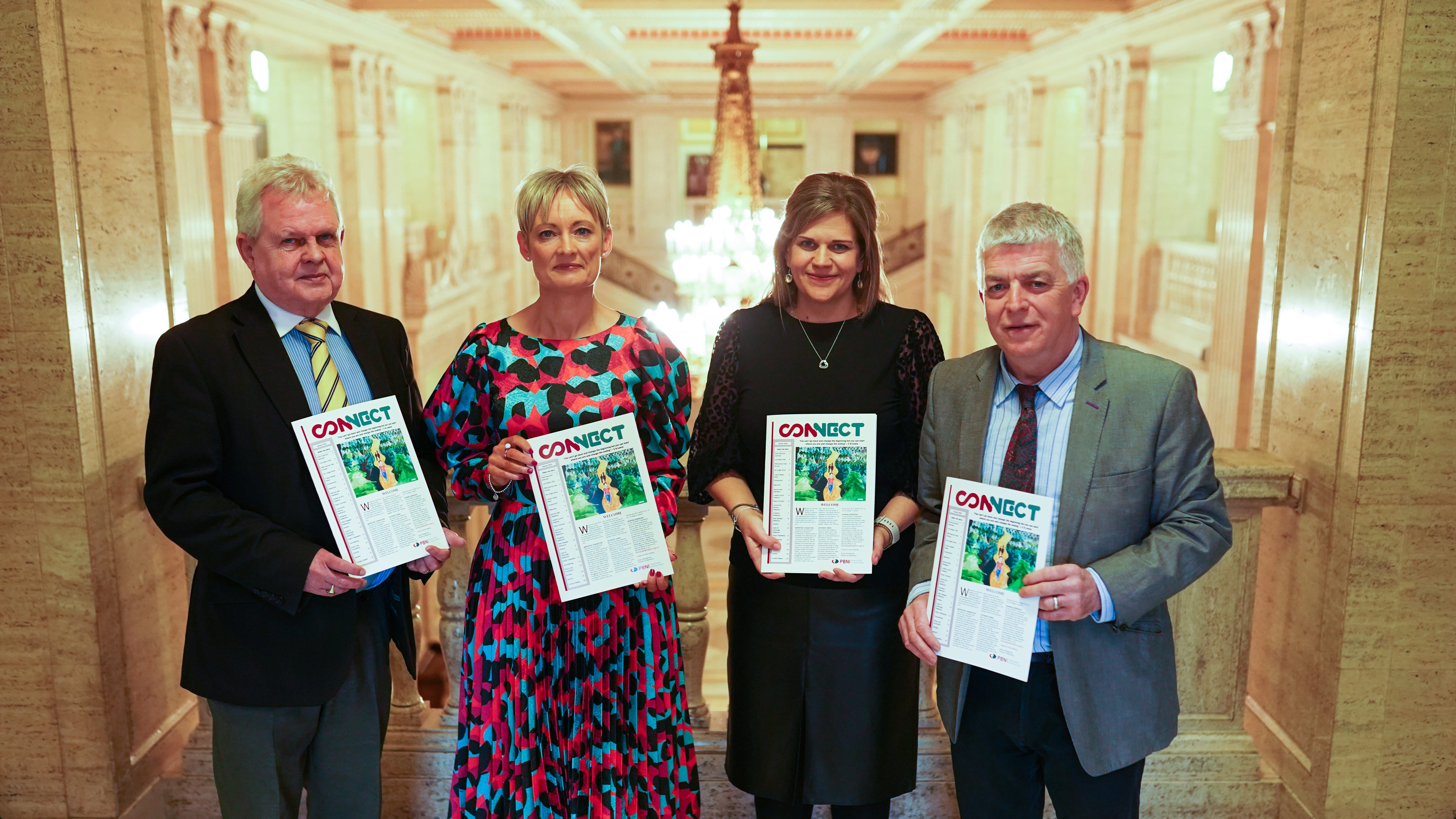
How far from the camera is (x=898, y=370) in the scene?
245cm

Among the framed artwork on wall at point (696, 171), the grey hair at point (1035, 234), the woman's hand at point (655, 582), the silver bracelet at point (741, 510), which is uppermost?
the framed artwork on wall at point (696, 171)

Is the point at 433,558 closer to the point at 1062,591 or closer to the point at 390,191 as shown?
the point at 1062,591

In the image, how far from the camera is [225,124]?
27.5 feet

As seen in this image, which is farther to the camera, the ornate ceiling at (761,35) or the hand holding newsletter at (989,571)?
the ornate ceiling at (761,35)

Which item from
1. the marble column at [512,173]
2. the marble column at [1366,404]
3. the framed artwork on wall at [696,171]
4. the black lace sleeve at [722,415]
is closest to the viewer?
the black lace sleeve at [722,415]

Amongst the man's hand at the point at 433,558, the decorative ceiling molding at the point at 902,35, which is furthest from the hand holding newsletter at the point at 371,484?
the decorative ceiling molding at the point at 902,35

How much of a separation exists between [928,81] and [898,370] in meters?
19.6

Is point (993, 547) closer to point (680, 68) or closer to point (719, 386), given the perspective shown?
point (719, 386)

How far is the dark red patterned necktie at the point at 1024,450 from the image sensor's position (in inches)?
86.0

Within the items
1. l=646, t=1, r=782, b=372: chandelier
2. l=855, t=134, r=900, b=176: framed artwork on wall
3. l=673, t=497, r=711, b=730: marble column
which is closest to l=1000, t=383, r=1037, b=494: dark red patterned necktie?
l=673, t=497, r=711, b=730: marble column

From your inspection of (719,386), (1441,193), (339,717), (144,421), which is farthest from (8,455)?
(1441,193)

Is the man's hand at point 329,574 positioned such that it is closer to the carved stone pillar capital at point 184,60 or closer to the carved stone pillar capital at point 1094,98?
the carved stone pillar capital at point 184,60

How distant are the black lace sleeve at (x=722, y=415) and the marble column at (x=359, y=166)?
31.1ft

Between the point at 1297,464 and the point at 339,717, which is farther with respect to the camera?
the point at 1297,464
